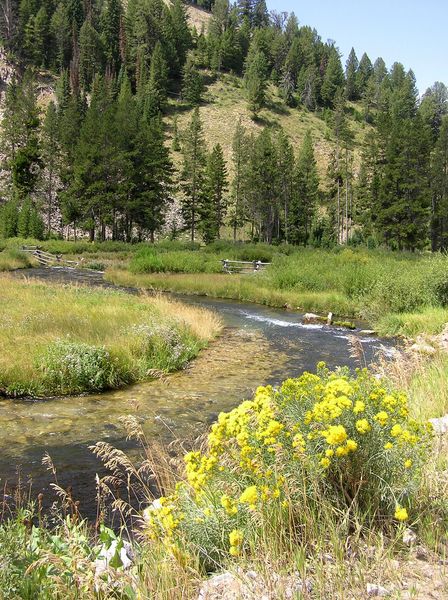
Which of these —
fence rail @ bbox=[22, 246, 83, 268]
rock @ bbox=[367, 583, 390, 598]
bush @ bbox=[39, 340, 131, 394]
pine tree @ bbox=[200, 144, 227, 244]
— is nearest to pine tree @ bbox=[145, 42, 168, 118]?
pine tree @ bbox=[200, 144, 227, 244]

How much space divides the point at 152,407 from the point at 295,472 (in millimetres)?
6388

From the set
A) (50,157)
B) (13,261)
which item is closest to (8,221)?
(50,157)

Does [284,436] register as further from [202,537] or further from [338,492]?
[202,537]

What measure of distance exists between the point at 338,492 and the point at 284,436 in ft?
1.85

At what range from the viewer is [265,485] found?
3451 mm

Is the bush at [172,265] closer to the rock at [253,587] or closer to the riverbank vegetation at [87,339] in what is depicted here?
the riverbank vegetation at [87,339]

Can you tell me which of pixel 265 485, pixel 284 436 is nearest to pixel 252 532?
pixel 265 485

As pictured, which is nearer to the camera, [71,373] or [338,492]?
[338,492]

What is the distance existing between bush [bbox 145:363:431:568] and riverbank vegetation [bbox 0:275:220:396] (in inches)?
281

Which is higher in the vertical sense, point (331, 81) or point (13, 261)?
point (331, 81)

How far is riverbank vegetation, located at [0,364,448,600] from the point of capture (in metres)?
3.11

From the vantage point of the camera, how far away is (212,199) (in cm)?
6281

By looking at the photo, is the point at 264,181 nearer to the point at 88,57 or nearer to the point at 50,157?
the point at 50,157

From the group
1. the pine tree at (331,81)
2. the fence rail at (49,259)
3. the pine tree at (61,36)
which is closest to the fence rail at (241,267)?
the fence rail at (49,259)
